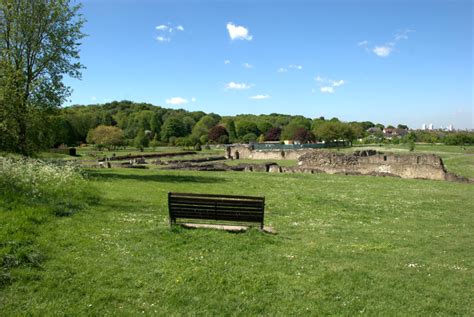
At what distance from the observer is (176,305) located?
5730 mm

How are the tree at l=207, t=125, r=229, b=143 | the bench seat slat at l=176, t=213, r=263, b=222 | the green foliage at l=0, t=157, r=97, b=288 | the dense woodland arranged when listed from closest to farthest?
the green foliage at l=0, t=157, r=97, b=288, the bench seat slat at l=176, t=213, r=263, b=222, the dense woodland, the tree at l=207, t=125, r=229, b=143

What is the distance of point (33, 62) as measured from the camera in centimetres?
2273

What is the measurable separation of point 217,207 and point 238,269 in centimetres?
247

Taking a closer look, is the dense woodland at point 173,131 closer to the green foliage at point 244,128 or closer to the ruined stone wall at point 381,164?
the green foliage at point 244,128

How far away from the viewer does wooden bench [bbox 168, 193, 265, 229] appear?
9.38 metres

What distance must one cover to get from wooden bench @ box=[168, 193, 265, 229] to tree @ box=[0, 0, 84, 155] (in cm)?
1509

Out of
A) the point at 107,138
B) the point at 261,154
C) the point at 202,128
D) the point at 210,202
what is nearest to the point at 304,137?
the point at 202,128

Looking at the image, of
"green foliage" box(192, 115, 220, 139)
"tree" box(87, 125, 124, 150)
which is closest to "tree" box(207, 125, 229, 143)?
"green foliage" box(192, 115, 220, 139)

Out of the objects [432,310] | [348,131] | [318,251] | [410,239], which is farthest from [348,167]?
[348,131]

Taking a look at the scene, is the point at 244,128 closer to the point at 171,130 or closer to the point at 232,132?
the point at 232,132

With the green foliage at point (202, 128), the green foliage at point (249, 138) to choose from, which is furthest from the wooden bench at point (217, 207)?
the green foliage at point (249, 138)

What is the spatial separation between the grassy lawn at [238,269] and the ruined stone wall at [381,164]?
64.5 ft

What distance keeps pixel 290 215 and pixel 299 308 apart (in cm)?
797

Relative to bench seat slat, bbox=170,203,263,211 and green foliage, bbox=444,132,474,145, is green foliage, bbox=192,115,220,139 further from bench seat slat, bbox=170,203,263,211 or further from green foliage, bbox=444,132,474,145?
bench seat slat, bbox=170,203,263,211
